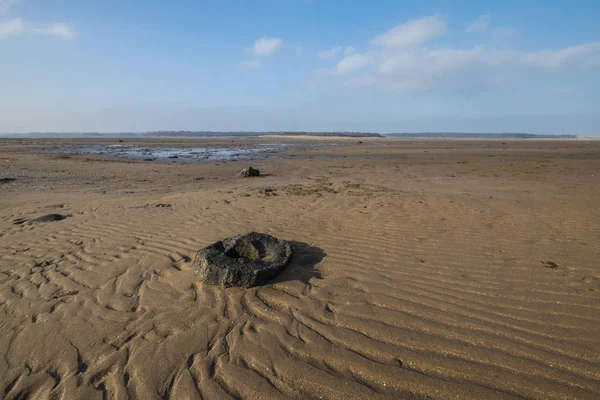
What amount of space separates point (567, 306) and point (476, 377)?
1590 millimetres

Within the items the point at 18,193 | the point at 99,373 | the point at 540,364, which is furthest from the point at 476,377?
the point at 18,193

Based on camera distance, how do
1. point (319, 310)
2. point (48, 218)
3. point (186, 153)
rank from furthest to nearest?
1. point (186, 153)
2. point (48, 218)
3. point (319, 310)

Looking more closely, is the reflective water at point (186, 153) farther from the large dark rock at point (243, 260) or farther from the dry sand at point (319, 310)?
the large dark rock at point (243, 260)

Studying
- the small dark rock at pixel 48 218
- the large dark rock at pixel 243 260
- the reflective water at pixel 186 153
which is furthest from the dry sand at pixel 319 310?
the reflective water at pixel 186 153

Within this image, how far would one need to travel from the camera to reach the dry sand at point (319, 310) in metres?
2.40

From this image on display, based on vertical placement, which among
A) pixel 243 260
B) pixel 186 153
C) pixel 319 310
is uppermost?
pixel 186 153

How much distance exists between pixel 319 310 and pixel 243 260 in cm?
120

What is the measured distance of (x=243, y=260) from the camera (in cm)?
396

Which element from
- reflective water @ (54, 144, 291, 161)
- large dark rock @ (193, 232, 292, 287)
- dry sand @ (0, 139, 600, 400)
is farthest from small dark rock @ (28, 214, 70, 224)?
reflective water @ (54, 144, 291, 161)

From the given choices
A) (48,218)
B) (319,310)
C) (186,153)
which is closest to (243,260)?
(319,310)

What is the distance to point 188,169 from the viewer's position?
55.0 ft

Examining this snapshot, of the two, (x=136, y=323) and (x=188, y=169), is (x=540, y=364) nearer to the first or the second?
(x=136, y=323)

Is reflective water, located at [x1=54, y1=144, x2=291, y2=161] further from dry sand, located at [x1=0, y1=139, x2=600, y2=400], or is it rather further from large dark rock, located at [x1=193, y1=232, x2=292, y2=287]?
large dark rock, located at [x1=193, y1=232, x2=292, y2=287]

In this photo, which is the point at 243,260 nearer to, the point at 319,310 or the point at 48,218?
the point at 319,310
